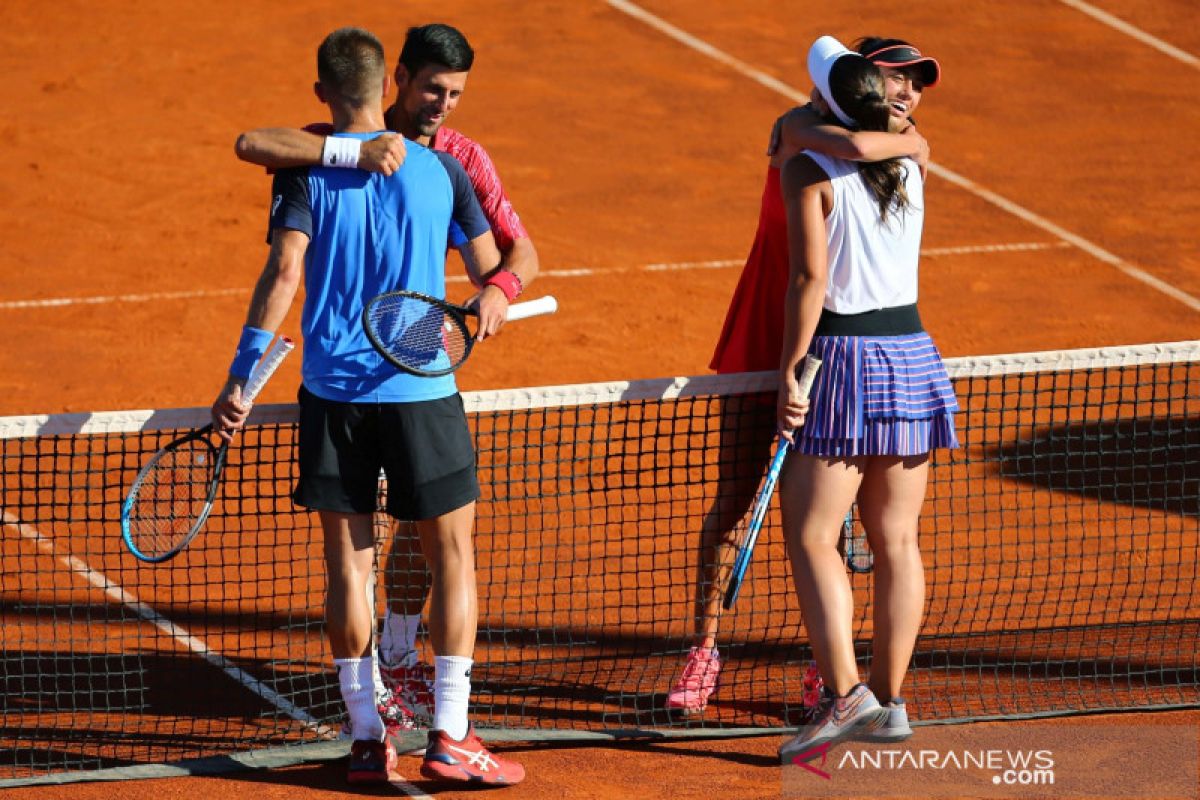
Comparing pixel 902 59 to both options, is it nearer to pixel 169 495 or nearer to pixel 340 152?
pixel 340 152

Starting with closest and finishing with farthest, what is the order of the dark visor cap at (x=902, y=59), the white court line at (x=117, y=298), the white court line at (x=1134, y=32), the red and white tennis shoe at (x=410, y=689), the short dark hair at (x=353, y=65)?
the short dark hair at (x=353, y=65) < the dark visor cap at (x=902, y=59) < the red and white tennis shoe at (x=410, y=689) < the white court line at (x=117, y=298) < the white court line at (x=1134, y=32)

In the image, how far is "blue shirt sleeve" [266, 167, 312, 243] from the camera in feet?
16.2

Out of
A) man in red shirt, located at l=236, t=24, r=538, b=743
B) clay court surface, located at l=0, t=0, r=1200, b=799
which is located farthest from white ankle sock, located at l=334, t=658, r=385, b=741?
clay court surface, located at l=0, t=0, r=1200, b=799

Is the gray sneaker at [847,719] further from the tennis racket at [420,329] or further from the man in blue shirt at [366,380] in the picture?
the tennis racket at [420,329]

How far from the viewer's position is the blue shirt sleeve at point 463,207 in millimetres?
5145

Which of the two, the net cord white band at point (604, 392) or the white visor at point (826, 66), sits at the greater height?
the white visor at point (826, 66)

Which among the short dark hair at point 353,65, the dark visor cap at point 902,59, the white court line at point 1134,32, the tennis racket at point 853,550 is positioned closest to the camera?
the short dark hair at point 353,65

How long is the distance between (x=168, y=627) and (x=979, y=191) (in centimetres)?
830

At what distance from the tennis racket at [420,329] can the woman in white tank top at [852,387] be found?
81 centimetres

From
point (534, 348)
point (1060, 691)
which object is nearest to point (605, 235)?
point (534, 348)

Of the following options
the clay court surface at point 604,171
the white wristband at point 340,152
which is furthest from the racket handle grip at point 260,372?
the clay court surface at point 604,171

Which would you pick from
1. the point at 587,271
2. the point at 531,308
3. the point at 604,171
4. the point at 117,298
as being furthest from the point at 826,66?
the point at 604,171

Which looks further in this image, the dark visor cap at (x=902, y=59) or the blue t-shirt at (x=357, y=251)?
the dark visor cap at (x=902, y=59)

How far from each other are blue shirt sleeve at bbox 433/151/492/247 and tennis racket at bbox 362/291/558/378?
0.93ft
